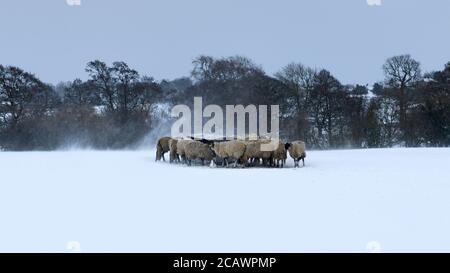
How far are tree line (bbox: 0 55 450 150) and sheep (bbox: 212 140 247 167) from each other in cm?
1568

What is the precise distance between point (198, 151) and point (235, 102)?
18.8 metres

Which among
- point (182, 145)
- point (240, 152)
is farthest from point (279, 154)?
point (182, 145)

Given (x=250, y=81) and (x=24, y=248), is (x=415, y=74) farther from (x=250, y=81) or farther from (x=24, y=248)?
(x=24, y=248)

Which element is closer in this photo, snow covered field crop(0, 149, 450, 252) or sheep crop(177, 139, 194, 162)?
snow covered field crop(0, 149, 450, 252)

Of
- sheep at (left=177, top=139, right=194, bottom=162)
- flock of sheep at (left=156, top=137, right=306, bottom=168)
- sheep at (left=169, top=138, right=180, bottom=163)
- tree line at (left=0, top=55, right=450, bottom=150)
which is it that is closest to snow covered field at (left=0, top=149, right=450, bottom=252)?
flock of sheep at (left=156, top=137, right=306, bottom=168)

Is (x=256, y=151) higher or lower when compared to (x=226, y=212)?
higher

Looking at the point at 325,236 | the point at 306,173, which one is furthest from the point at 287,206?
the point at 306,173

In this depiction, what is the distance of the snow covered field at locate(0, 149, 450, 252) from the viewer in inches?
212

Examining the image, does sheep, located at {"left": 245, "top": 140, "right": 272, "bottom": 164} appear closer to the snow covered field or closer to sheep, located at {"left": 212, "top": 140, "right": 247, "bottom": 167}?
sheep, located at {"left": 212, "top": 140, "right": 247, "bottom": 167}

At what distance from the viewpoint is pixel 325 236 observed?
18.5 ft

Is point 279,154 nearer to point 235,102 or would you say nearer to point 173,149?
point 173,149

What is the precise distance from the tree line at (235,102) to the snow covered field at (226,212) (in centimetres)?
2011

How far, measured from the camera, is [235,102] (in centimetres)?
3453

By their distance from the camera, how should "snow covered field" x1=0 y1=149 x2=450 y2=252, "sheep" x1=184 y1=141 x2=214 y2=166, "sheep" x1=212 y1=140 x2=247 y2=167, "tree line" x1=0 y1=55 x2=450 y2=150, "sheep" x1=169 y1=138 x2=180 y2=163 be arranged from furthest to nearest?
1. "tree line" x1=0 y1=55 x2=450 y2=150
2. "sheep" x1=169 y1=138 x2=180 y2=163
3. "sheep" x1=184 y1=141 x2=214 y2=166
4. "sheep" x1=212 y1=140 x2=247 y2=167
5. "snow covered field" x1=0 y1=149 x2=450 y2=252
